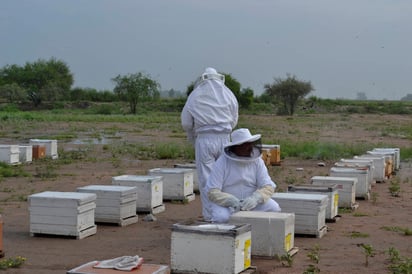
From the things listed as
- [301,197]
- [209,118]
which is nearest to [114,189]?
[209,118]

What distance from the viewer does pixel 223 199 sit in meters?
7.20

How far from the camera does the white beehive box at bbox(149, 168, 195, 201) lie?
36.9ft

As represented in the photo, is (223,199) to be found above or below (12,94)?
below

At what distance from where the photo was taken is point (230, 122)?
8.46 metres

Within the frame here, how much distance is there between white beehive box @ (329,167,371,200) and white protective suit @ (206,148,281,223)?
15.8ft

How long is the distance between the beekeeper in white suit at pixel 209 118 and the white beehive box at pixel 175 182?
2.87m

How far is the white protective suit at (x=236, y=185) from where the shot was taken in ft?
23.7

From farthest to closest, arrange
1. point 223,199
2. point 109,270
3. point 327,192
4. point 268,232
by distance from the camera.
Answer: point 327,192
point 223,199
point 268,232
point 109,270

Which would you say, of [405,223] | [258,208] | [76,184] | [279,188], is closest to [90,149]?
[76,184]

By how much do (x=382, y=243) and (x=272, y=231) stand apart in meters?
2.03

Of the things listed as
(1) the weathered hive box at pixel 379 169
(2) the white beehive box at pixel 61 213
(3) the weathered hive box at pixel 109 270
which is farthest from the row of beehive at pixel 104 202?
(1) the weathered hive box at pixel 379 169

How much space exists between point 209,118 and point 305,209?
1.65 metres

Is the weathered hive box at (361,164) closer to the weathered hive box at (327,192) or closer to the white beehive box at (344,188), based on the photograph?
the white beehive box at (344,188)

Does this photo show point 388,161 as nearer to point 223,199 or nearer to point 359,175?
point 359,175
